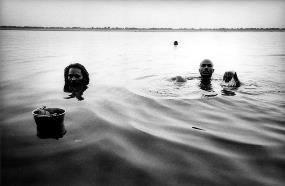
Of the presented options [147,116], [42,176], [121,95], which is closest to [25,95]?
[121,95]

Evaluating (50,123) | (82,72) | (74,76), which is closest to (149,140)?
(50,123)

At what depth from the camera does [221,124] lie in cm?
586

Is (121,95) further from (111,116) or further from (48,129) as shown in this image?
(48,129)

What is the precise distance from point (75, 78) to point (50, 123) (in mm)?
5487

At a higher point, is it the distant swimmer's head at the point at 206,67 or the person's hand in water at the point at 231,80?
the distant swimmer's head at the point at 206,67

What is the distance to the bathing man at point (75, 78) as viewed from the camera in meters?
9.52

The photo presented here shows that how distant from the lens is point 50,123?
4484mm

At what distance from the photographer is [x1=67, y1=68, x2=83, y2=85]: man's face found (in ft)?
31.4

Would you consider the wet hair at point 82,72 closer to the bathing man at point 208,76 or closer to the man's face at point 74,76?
the man's face at point 74,76

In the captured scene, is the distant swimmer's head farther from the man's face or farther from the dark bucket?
the dark bucket

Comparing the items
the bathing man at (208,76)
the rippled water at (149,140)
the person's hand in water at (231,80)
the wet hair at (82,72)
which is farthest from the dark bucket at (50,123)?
the person's hand in water at (231,80)

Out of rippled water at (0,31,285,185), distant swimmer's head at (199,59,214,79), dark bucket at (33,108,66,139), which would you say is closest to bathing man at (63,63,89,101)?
rippled water at (0,31,285,185)

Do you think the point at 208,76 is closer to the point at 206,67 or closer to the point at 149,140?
the point at 206,67

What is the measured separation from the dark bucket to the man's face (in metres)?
4.91
